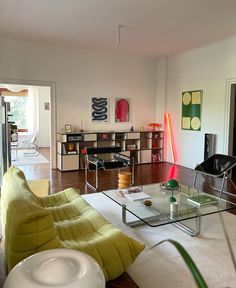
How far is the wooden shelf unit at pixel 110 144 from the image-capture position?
21.3ft

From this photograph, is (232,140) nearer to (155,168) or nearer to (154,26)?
(155,168)

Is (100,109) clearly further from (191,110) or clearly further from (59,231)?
(59,231)

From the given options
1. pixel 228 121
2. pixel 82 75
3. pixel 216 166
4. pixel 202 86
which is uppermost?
pixel 82 75

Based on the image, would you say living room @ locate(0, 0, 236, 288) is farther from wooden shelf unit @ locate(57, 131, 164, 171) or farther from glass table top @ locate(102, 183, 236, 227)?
glass table top @ locate(102, 183, 236, 227)

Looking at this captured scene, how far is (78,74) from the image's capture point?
680cm

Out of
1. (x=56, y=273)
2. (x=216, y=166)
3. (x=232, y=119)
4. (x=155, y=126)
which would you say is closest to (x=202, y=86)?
(x=232, y=119)

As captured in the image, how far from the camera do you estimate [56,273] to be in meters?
0.95

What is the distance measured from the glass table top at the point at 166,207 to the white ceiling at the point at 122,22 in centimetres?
276

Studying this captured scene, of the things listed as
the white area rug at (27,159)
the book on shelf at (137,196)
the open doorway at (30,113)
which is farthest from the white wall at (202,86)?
the open doorway at (30,113)

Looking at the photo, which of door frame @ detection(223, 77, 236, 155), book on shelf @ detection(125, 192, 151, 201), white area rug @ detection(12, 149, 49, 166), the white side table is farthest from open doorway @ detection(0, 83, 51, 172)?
the white side table

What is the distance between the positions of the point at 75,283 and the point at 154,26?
495 centimetres

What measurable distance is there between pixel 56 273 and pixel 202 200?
2522mm

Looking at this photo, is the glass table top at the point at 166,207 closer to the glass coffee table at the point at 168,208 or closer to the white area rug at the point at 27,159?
the glass coffee table at the point at 168,208

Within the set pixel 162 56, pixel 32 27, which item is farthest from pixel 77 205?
pixel 162 56
